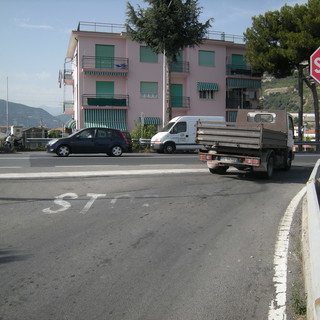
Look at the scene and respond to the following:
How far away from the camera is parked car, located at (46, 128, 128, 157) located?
19.2 m

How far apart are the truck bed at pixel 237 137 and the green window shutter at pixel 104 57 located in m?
25.0

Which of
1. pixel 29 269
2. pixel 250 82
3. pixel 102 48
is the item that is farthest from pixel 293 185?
pixel 250 82

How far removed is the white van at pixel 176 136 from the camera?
24234mm

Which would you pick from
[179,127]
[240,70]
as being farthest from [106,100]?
[240,70]

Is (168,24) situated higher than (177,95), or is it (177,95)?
(168,24)

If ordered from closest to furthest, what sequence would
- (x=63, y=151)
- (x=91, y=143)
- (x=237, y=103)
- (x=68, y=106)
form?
(x=63, y=151) → (x=91, y=143) → (x=237, y=103) → (x=68, y=106)

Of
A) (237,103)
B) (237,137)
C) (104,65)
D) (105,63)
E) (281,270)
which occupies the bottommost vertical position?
(281,270)

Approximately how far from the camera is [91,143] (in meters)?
19.7

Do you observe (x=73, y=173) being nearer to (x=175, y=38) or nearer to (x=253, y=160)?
(x=253, y=160)

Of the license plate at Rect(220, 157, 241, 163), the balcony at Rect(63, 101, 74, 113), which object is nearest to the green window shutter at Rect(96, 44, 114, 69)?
the balcony at Rect(63, 101, 74, 113)

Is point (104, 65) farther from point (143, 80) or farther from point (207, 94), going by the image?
point (207, 94)

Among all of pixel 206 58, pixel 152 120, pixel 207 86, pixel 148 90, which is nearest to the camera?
pixel 152 120

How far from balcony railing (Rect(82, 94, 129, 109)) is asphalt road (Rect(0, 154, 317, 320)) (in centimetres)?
2595

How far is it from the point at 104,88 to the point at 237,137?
86.7 ft
